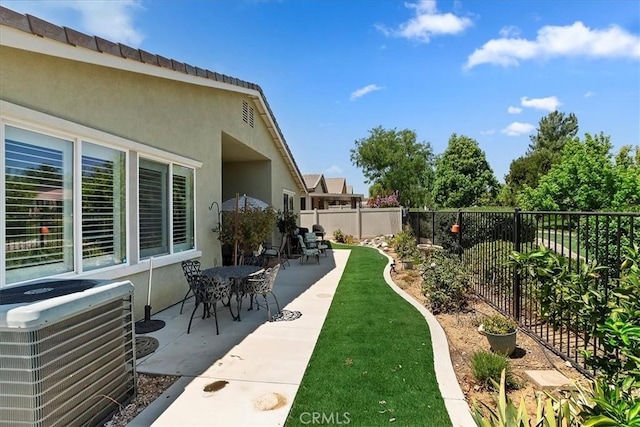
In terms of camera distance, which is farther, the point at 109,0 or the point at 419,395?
the point at 109,0

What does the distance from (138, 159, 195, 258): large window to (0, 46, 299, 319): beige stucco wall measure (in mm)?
359

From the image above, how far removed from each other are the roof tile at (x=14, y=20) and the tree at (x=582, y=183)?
22.4 metres

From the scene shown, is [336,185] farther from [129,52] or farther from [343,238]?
[129,52]

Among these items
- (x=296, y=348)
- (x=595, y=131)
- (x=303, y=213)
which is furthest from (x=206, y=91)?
(x=595, y=131)

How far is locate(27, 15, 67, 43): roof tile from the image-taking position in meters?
3.37

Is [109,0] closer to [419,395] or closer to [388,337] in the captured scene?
[388,337]

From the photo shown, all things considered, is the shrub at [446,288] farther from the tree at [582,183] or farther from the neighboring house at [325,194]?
the neighboring house at [325,194]

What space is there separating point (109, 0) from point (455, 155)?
116 ft

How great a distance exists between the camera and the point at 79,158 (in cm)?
465

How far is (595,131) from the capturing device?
22.3 metres

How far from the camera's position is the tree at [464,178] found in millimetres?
35031

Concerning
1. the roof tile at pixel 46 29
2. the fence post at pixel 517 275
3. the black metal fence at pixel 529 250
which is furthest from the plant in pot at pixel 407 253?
the roof tile at pixel 46 29

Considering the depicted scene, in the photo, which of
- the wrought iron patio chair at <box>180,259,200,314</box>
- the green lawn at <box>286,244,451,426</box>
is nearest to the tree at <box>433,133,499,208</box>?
the green lawn at <box>286,244,451,426</box>

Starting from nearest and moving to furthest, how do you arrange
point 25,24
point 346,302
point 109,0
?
point 25,24 < point 109,0 < point 346,302
